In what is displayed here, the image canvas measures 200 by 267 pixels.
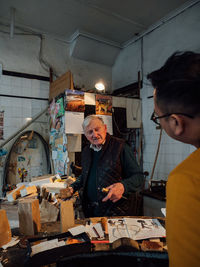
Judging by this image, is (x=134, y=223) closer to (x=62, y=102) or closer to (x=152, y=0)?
(x=62, y=102)

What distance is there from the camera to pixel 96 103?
3391 millimetres

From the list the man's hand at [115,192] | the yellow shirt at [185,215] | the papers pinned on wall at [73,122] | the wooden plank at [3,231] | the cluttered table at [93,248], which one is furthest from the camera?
the papers pinned on wall at [73,122]

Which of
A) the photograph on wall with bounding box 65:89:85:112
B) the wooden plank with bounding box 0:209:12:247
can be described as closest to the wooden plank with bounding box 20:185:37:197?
the wooden plank with bounding box 0:209:12:247

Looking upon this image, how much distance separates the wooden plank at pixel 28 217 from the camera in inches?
48.0

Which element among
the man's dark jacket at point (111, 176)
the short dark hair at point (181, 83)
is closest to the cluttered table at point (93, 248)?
the man's dark jacket at point (111, 176)

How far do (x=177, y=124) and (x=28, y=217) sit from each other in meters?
1.12

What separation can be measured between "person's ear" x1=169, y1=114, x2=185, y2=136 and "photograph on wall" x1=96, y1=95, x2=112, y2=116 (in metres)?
2.76

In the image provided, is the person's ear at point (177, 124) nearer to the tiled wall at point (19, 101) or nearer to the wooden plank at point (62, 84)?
the wooden plank at point (62, 84)

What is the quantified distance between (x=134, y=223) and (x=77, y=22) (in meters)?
3.89

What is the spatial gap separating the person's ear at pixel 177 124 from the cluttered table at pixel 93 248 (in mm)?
647

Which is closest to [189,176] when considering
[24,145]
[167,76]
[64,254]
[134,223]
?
[167,76]

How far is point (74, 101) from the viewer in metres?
3.06

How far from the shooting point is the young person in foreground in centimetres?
51

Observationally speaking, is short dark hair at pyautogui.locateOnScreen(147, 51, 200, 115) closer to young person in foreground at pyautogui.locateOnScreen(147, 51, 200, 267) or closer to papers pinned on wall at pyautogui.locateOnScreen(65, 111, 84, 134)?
young person in foreground at pyautogui.locateOnScreen(147, 51, 200, 267)
